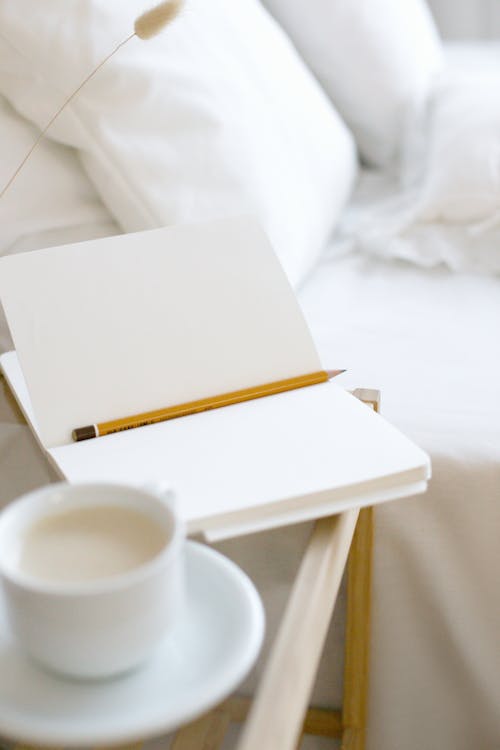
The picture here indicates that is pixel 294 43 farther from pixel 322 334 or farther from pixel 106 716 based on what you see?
pixel 106 716

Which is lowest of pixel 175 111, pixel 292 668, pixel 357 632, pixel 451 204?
pixel 357 632

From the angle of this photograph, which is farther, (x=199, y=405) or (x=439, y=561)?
(x=439, y=561)

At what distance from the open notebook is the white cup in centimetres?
8

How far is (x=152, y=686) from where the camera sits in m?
0.38

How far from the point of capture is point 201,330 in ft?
2.04

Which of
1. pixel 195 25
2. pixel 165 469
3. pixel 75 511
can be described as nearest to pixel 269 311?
pixel 165 469

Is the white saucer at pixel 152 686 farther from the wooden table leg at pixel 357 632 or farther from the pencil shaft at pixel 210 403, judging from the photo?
the wooden table leg at pixel 357 632

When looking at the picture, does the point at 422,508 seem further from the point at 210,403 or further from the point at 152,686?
the point at 152,686

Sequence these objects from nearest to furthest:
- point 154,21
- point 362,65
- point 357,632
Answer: point 154,21, point 357,632, point 362,65

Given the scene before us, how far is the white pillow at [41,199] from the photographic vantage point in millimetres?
842

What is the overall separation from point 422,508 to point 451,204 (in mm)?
536

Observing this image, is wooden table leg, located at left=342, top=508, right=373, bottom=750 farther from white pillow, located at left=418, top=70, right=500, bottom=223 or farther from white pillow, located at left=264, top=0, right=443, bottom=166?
white pillow, located at left=264, top=0, right=443, bottom=166

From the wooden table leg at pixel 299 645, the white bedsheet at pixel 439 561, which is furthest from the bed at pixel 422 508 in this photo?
the wooden table leg at pixel 299 645

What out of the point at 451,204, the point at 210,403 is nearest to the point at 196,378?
the point at 210,403
